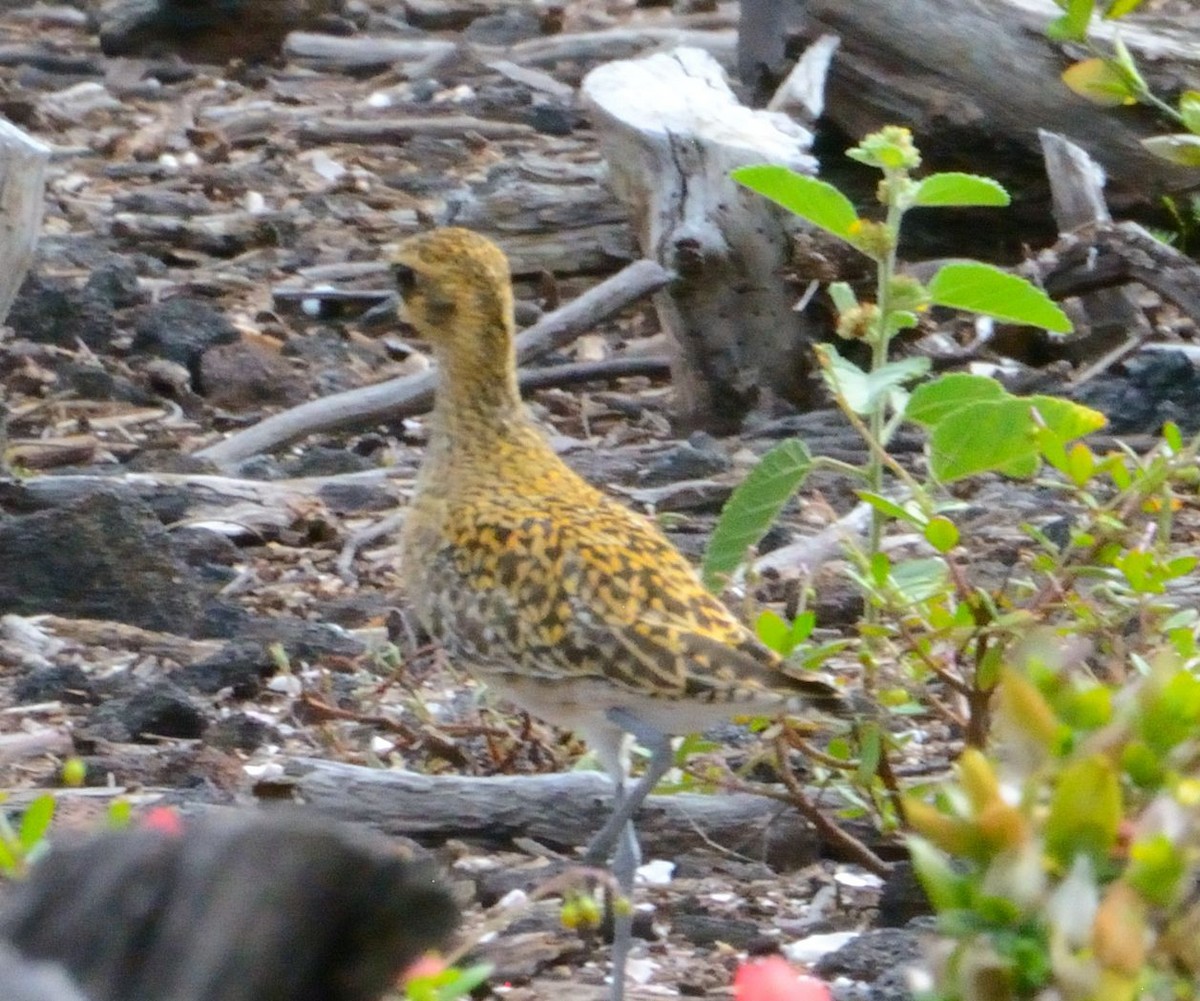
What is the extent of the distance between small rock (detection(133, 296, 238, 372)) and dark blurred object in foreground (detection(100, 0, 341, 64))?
14.8ft

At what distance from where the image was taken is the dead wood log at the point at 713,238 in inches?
279

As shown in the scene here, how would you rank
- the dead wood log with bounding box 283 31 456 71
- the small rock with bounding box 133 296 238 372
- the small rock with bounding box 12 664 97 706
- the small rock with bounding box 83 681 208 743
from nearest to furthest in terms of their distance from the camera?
the small rock with bounding box 83 681 208 743 → the small rock with bounding box 12 664 97 706 → the small rock with bounding box 133 296 238 372 → the dead wood log with bounding box 283 31 456 71

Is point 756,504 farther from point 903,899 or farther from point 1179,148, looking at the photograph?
point 1179,148

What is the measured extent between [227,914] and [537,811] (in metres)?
2.98

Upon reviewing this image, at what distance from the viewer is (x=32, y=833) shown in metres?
2.44

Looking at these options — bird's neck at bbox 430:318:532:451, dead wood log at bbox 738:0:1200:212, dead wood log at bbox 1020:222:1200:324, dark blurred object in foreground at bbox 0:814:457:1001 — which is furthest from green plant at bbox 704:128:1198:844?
dead wood log at bbox 738:0:1200:212

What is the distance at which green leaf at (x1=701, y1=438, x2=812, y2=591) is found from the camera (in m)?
4.03

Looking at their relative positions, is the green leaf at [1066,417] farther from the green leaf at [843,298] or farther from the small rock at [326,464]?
the small rock at [326,464]

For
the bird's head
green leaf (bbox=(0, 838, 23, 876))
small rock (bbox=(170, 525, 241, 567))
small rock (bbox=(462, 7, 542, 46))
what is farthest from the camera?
small rock (bbox=(462, 7, 542, 46))

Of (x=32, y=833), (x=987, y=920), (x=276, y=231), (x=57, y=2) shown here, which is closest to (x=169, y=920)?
(x=987, y=920)

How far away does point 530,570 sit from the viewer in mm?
4238

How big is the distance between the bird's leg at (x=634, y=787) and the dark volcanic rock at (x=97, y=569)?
203 centimetres

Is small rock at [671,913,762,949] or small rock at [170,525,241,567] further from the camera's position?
small rock at [170,525,241,567]

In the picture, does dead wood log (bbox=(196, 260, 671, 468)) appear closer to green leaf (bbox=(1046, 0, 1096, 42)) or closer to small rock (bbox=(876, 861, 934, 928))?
green leaf (bbox=(1046, 0, 1096, 42))
